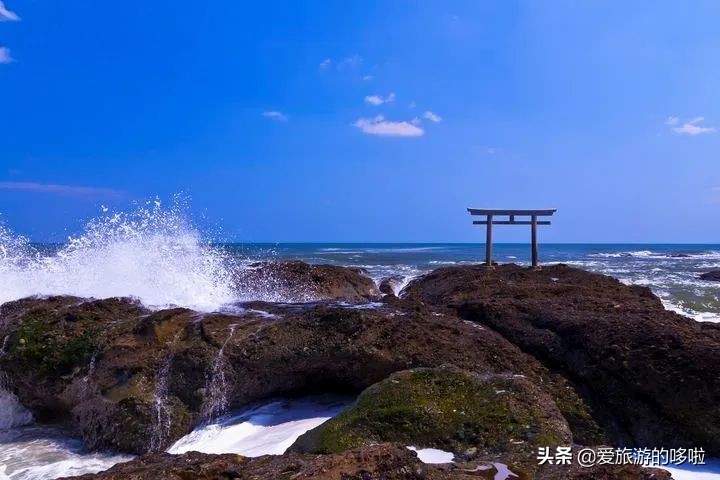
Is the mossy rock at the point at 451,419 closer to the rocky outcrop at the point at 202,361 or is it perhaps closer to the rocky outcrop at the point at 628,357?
the rocky outcrop at the point at 202,361

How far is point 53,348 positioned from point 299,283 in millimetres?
6295

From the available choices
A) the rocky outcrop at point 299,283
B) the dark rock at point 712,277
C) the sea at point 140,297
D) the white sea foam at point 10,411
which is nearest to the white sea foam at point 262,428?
the sea at point 140,297

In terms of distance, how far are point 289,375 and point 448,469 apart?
2988mm

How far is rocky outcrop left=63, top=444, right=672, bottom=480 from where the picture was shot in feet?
8.57

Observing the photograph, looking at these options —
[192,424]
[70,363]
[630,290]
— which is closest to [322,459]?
[192,424]

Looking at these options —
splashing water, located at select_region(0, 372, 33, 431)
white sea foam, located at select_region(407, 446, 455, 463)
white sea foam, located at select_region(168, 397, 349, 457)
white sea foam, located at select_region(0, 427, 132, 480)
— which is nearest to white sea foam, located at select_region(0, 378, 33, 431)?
splashing water, located at select_region(0, 372, 33, 431)

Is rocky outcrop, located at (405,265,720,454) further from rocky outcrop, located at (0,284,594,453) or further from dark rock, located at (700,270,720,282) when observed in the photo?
dark rock, located at (700,270,720,282)

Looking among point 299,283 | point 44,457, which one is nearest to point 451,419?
point 44,457

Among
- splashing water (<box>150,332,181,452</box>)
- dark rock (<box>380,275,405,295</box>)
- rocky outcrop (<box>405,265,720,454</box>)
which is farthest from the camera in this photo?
dark rock (<box>380,275,405,295</box>)

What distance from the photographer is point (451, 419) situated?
3811 millimetres

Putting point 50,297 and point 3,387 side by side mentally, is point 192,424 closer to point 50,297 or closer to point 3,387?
point 3,387

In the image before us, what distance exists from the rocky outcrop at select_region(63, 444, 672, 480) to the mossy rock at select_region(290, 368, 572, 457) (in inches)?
24.4

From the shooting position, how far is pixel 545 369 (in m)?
5.27

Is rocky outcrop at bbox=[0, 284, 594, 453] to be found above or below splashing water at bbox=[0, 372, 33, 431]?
above
